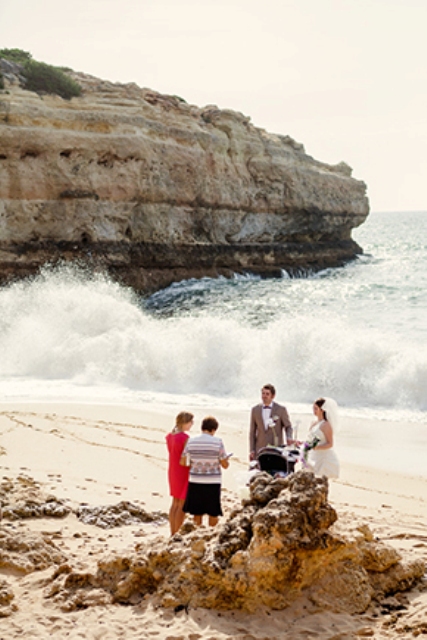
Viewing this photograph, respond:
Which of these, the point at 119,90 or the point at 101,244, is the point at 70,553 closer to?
the point at 101,244

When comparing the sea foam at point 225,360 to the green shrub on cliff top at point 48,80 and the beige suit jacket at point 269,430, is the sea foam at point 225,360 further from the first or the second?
the green shrub on cliff top at point 48,80

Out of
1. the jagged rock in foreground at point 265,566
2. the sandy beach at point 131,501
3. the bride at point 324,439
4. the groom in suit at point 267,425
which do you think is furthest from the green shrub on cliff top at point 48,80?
the jagged rock in foreground at point 265,566

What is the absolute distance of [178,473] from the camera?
591 centimetres

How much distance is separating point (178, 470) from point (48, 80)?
26.6 m

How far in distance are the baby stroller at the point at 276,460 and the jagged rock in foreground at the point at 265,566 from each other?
1592 millimetres

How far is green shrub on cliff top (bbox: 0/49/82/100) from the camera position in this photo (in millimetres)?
28844

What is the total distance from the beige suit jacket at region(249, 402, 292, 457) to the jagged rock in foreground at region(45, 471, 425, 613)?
7.37 ft

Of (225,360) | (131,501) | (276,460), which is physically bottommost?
(131,501)

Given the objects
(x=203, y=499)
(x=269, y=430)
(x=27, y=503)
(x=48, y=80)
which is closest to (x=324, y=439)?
(x=269, y=430)

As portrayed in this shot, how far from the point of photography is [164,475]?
26.2 ft

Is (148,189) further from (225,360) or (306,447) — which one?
(306,447)

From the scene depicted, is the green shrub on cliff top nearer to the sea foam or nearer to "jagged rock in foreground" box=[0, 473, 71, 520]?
the sea foam

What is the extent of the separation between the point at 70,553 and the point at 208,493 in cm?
115

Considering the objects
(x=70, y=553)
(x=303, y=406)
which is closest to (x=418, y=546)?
(x=70, y=553)
